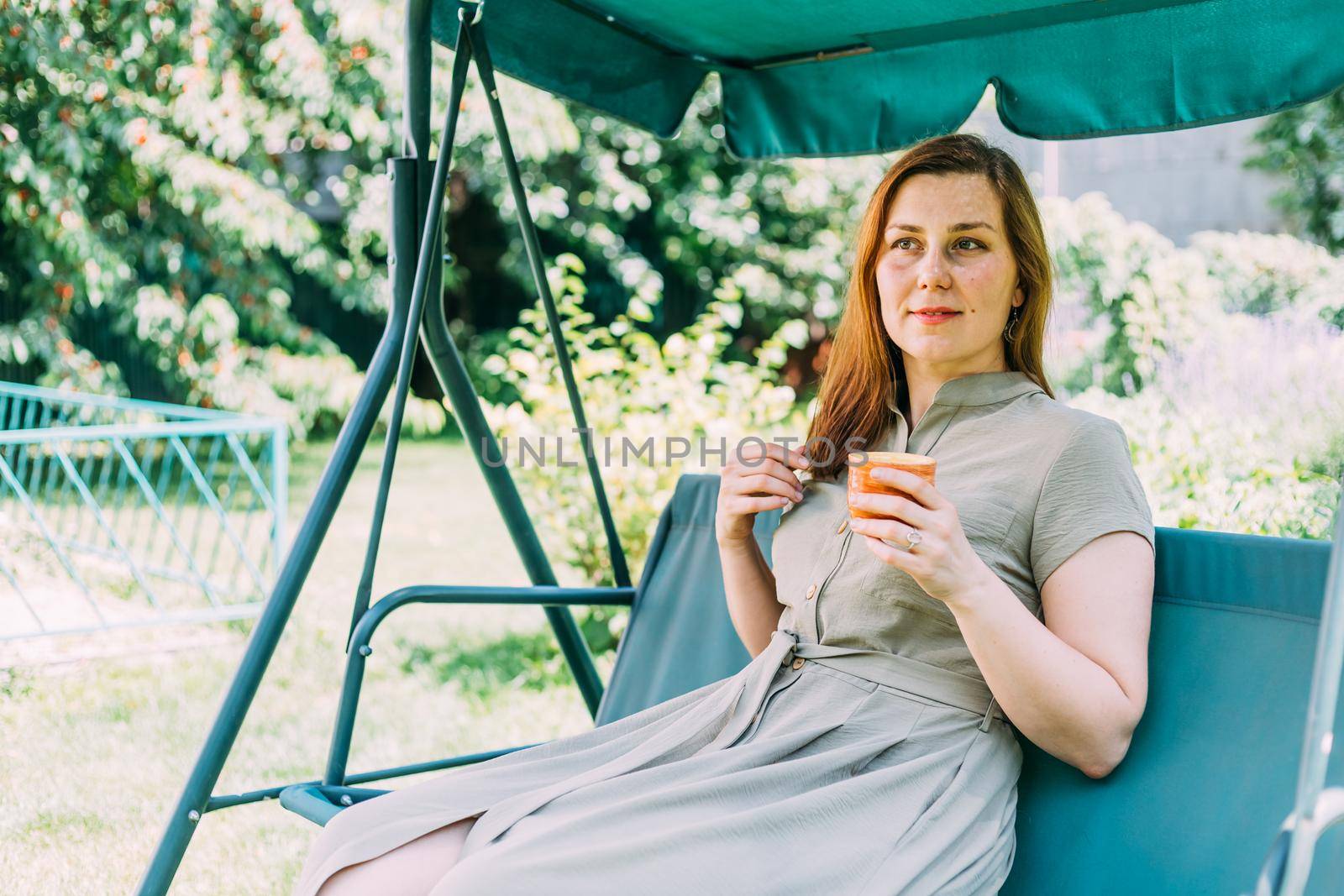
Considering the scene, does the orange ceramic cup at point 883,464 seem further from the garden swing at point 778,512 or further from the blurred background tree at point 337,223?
the blurred background tree at point 337,223

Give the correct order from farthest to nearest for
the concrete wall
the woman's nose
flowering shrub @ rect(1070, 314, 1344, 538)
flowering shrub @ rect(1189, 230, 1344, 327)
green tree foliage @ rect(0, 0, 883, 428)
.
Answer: the concrete wall, green tree foliage @ rect(0, 0, 883, 428), flowering shrub @ rect(1189, 230, 1344, 327), flowering shrub @ rect(1070, 314, 1344, 538), the woman's nose

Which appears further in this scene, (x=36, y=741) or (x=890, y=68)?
(x=36, y=741)

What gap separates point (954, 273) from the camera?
1937 millimetres

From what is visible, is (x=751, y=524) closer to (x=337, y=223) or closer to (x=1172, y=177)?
(x=337, y=223)

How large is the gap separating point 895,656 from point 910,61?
1633 mm

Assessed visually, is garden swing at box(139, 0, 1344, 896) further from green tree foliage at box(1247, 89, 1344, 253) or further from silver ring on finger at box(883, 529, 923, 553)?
green tree foliage at box(1247, 89, 1344, 253)

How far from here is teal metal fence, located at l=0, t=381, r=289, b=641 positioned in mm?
4875

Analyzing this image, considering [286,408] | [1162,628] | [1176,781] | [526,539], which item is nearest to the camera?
[1176,781]

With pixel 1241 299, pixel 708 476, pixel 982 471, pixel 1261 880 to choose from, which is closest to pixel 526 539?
pixel 708 476

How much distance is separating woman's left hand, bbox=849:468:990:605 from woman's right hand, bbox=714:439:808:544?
1.55 ft

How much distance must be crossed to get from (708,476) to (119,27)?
6.99m

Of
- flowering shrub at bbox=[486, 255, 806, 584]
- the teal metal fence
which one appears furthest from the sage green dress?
the teal metal fence

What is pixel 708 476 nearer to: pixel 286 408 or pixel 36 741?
pixel 36 741

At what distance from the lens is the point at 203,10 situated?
8070mm
